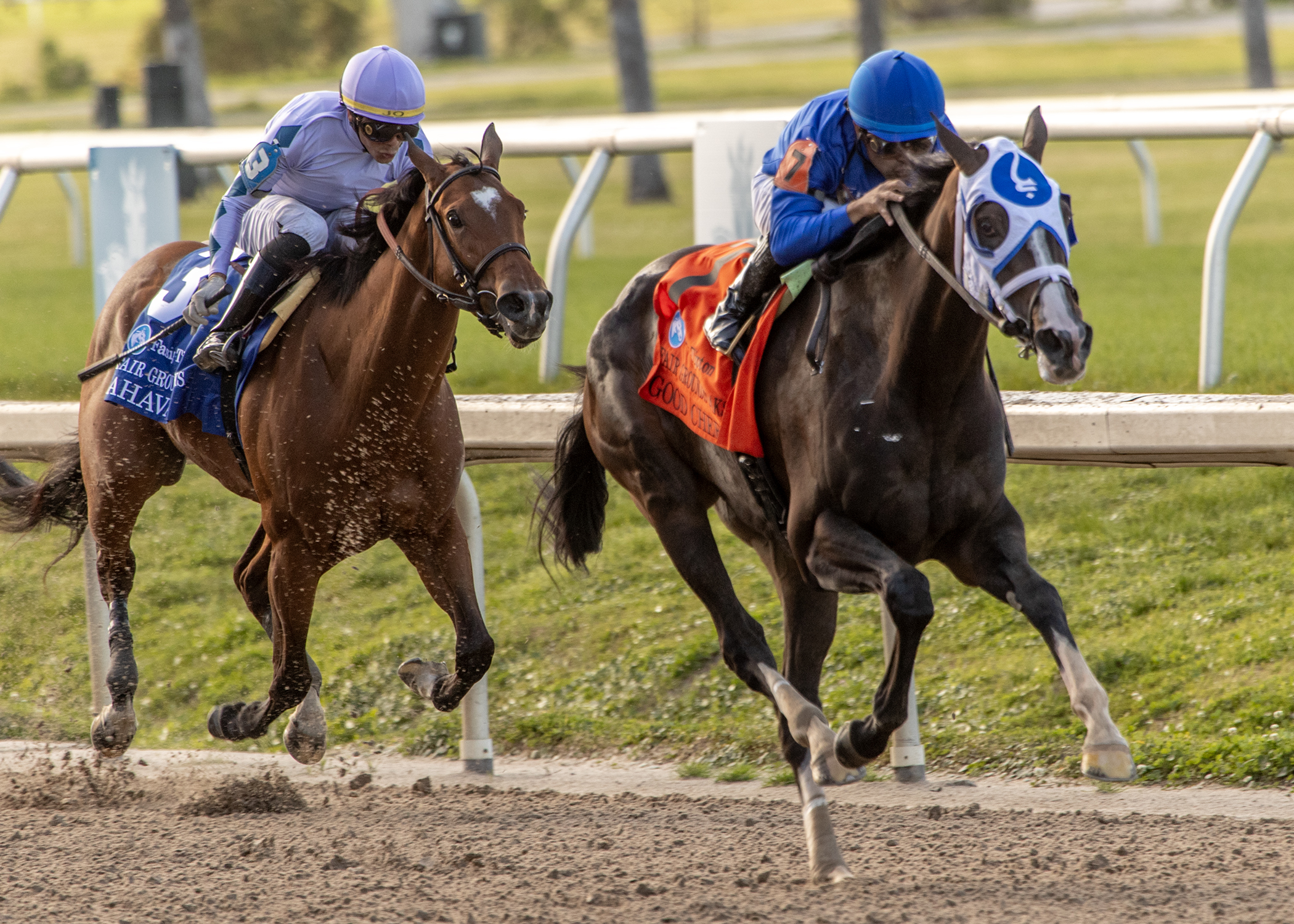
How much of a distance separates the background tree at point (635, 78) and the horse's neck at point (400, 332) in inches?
566

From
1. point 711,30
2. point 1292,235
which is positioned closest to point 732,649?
point 1292,235

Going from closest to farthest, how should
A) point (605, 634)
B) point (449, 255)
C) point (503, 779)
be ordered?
point (449, 255) → point (503, 779) → point (605, 634)

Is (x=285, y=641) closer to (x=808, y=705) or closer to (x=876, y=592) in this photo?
(x=808, y=705)

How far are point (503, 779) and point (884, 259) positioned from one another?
243cm

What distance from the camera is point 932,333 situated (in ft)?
12.5

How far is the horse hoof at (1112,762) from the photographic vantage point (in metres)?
3.55

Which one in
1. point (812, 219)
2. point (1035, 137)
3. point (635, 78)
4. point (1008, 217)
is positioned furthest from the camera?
point (635, 78)

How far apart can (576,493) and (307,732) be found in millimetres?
1098

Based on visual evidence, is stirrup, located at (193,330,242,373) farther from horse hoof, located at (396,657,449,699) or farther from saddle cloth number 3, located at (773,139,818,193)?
saddle cloth number 3, located at (773,139,818,193)

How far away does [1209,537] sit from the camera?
247 inches

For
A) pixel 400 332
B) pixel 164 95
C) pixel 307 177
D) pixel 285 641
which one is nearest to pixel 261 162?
pixel 307 177

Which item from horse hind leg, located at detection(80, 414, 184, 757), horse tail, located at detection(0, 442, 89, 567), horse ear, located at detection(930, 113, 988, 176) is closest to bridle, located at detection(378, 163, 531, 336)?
horse ear, located at detection(930, 113, 988, 176)

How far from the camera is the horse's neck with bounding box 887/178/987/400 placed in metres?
3.77

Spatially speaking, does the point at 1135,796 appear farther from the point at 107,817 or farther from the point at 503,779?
the point at 107,817
